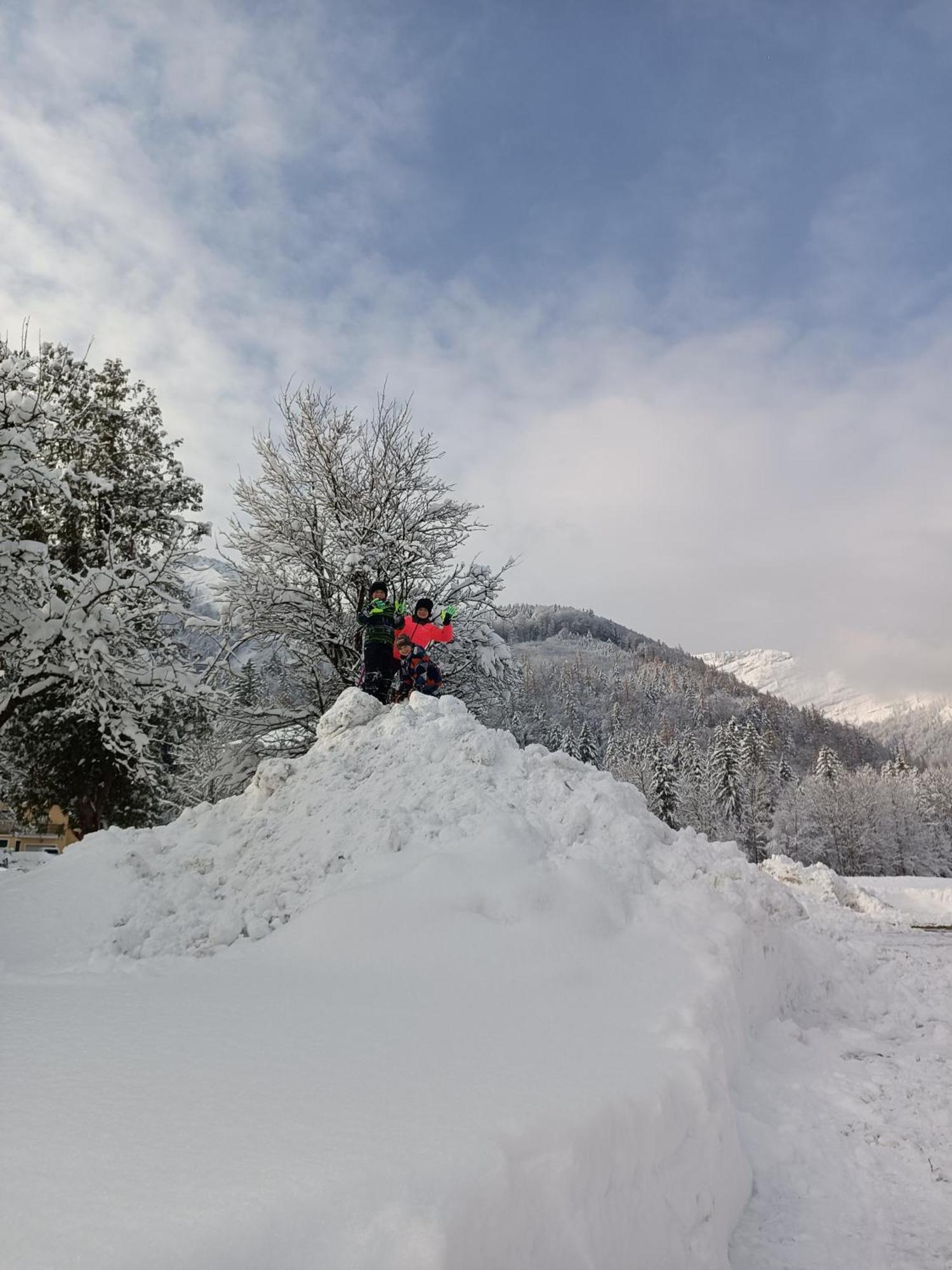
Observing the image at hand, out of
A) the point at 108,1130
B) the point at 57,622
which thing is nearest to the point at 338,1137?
the point at 108,1130

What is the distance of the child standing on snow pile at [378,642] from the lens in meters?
10.2

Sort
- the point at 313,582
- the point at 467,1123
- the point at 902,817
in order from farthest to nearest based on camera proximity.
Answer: the point at 902,817, the point at 313,582, the point at 467,1123

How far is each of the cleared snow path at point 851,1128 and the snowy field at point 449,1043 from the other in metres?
0.02

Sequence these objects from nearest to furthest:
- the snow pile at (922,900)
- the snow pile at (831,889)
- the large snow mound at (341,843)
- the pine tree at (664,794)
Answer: the large snow mound at (341,843) → the snow pile at (831,889) → the snow pile at (922,900) → the pine tree at (664,794)

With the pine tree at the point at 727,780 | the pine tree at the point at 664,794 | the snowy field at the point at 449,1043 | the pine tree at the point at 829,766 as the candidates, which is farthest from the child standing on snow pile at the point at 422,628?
the pine tree at the point at 829,766

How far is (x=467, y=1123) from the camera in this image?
281cm

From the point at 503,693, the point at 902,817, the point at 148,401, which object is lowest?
the point at 902,817

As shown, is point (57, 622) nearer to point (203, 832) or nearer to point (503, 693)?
point (203, 832)

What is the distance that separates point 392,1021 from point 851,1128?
269 centimetres

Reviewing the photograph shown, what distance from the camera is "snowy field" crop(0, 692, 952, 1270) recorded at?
2.34 meters

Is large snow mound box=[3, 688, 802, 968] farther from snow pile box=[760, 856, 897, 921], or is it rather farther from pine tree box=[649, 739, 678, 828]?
pine tree box=[649, 739, 678, 828]

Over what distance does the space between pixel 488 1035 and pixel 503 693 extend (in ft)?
31.0

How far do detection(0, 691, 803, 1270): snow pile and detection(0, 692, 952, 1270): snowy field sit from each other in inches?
0.7

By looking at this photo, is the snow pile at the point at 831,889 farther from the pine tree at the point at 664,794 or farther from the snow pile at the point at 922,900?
the pine tree at the point at 664,794
